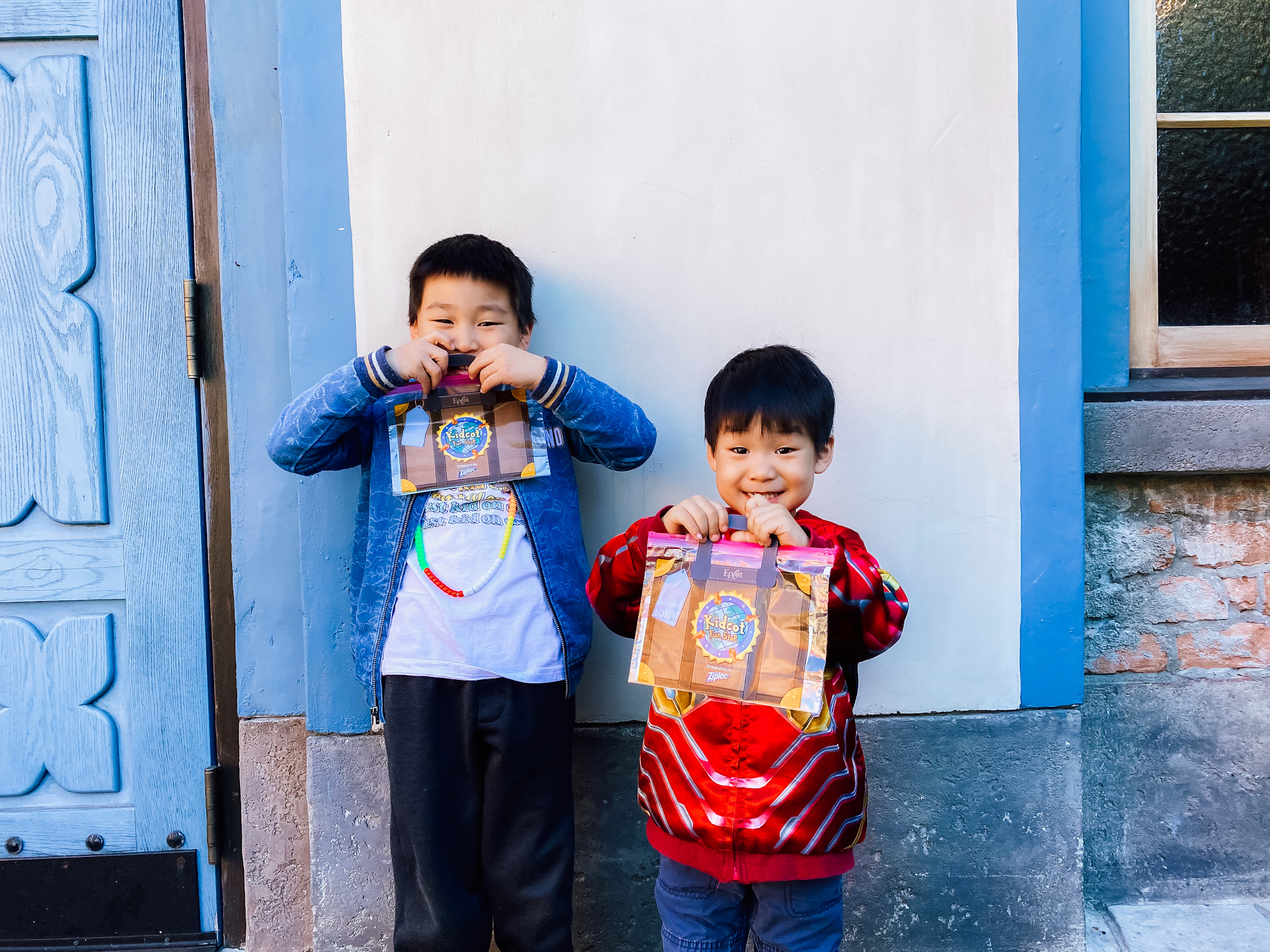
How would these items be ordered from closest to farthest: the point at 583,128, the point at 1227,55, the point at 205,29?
1. the point at 583,128
2. the point at 205,29
3. the point at 1227,55

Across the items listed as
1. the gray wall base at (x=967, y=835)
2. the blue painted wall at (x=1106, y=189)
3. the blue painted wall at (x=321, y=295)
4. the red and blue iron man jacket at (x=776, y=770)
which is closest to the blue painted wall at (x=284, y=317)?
the blue painted wall at (x=321, y=295)

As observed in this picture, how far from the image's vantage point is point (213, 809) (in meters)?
2.07

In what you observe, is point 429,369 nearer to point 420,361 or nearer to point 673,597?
point 420,361

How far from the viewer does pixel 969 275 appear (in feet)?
6.32

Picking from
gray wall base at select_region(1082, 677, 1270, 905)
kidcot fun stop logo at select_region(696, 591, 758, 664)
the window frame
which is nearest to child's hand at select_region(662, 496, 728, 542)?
kidcot fun stop logo at select_region(696, 591, 758, 664)

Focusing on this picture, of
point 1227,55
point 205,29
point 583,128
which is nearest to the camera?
point 583,128

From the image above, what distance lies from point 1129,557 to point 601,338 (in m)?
1.42

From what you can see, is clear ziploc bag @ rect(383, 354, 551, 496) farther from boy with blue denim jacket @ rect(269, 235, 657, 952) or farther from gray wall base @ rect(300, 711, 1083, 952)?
gray wall base @ rect(300, 711, 1083, 952)

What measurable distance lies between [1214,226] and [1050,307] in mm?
701

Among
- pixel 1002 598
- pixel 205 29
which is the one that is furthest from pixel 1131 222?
pixel 205 29

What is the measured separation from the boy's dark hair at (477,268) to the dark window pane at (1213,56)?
68.1 inches

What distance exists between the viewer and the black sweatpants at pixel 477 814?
160cm

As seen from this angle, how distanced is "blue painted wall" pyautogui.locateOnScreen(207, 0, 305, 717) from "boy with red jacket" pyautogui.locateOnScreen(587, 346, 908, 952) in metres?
0.87

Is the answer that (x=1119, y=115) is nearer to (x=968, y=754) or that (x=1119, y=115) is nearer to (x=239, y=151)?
(x=968, y=754)
